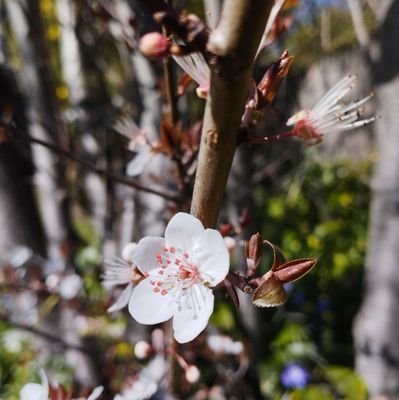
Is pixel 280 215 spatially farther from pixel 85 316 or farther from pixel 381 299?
pixel 85 316

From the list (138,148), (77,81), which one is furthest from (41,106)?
(138,148)

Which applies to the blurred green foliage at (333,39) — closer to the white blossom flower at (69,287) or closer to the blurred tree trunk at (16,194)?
the blurred tree trunk at (16,194)

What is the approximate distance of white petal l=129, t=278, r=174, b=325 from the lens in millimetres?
460

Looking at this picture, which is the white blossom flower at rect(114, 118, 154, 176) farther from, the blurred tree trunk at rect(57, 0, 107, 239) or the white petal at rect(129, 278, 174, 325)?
the blurred tree trunk at rect(57, 0, 107, 239)

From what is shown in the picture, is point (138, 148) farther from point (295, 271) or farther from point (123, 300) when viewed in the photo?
point (295, 271)

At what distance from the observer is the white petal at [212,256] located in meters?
0.41

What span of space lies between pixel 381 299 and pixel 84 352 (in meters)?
1.05

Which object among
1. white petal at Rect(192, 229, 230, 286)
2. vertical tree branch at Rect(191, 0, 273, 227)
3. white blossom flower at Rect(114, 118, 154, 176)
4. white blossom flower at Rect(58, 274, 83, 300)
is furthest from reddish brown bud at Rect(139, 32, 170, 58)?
white blossom flower at Rect(58, 274, 83, 300)

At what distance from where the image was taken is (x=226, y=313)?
2311 mm

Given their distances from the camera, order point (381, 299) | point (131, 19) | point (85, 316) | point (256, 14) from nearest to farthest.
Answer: point (256, 14), point (131, 19), point (85, 316), point (381, 299)

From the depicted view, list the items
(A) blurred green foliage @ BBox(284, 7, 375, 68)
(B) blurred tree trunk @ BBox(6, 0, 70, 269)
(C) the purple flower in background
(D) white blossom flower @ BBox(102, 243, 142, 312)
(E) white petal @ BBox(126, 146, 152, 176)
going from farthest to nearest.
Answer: (A) blurred green foliage @ BBox(284, 7, 375, 68)
(C) the purple flower in background
(B) blurred tree trunk @ BBox(6, 0, 70, 269)
(E) white petal @ BBox(126, 146, 152, 176)
(D) white blossom flower @ BBox(102, 243, 142, 312)

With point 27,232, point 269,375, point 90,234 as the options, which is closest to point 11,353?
point 27,232

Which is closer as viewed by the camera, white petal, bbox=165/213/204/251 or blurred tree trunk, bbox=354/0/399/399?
white petal, bbox=165/213/204/251

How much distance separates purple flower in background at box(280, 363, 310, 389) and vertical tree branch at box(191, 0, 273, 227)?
1662mm
